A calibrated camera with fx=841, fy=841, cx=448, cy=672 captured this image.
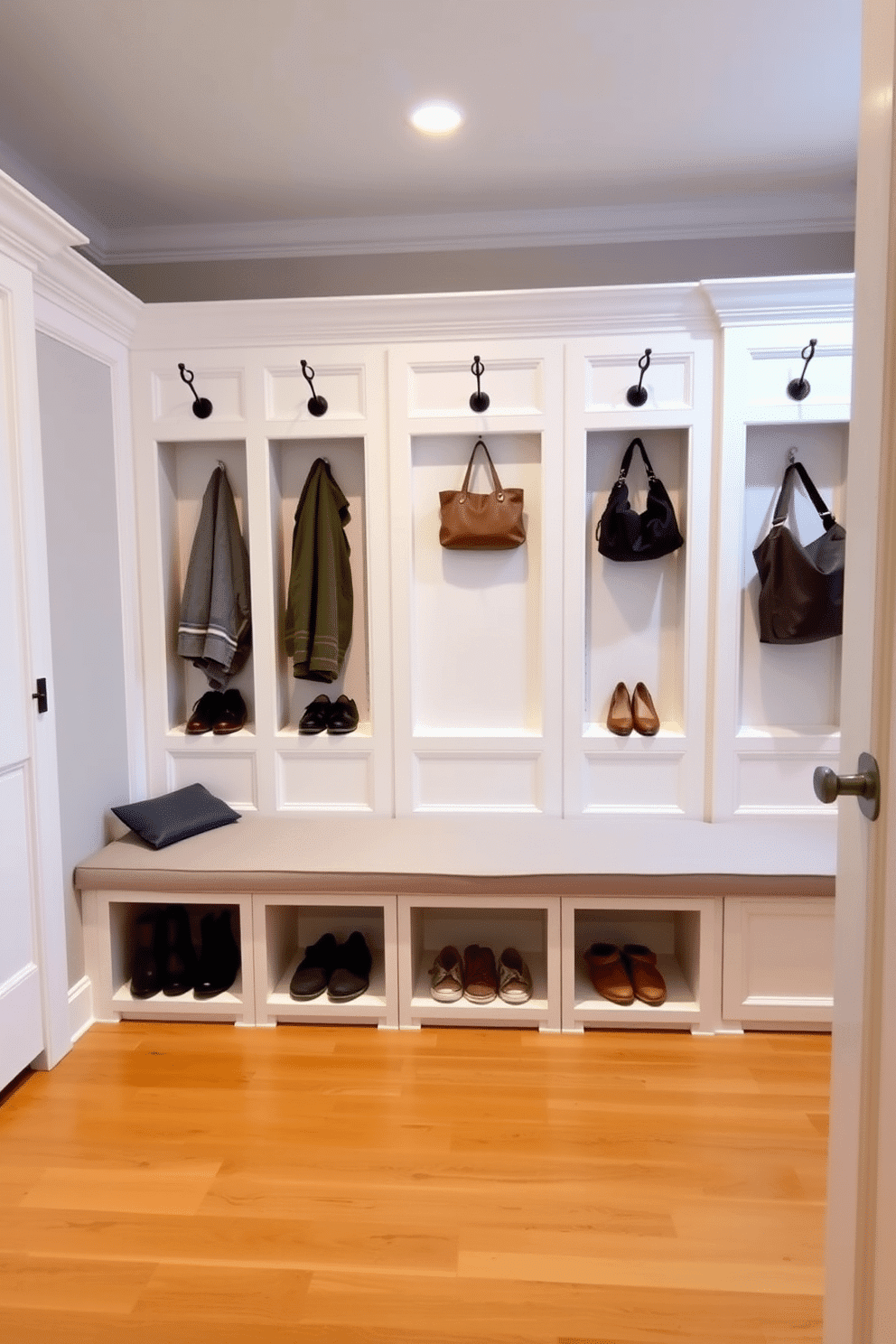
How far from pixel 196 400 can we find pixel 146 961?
5.83ft

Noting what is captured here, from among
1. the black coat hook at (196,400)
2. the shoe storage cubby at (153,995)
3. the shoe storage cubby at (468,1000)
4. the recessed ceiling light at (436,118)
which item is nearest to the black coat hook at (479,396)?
the recessed ceiling light at (436,118)

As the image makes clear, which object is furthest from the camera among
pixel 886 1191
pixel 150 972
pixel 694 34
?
pixel 150 972

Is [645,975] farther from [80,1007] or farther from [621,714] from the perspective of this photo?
[80,1007]

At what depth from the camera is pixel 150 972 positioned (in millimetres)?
2504

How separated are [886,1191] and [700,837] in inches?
70.7

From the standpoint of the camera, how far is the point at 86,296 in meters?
2.43

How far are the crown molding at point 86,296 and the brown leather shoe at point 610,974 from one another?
2408 millimetres

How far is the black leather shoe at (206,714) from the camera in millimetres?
2891

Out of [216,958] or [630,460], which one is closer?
[216,958]

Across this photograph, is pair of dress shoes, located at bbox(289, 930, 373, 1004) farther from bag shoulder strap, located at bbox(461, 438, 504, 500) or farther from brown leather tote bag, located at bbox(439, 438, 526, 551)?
bag shoulder strap, located at bbox(461, 438, 504, 500)

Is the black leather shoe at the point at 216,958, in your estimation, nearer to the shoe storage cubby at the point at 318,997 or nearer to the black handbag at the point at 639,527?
the shoe storage cubby at the point at 318,997

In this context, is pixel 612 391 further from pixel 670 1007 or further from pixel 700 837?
pixel 670 1007

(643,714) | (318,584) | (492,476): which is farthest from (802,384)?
(318,584)

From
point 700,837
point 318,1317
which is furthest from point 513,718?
point 318,1317
